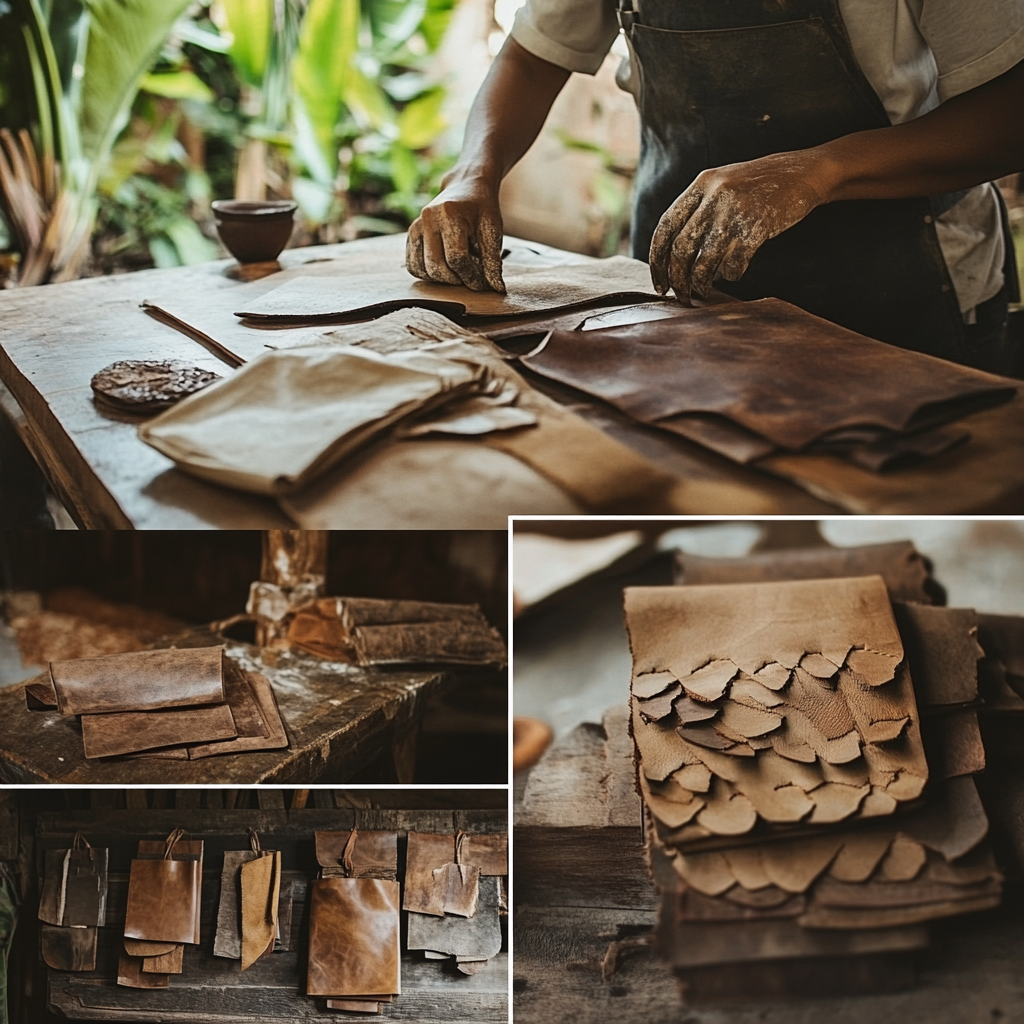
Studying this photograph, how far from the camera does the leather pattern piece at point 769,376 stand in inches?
38.7

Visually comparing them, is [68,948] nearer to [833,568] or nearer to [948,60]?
[833,568]

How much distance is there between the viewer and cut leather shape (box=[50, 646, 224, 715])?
130cm

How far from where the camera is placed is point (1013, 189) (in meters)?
3.21

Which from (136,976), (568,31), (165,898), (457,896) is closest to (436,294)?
(568,31)

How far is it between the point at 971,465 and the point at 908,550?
1.45ft

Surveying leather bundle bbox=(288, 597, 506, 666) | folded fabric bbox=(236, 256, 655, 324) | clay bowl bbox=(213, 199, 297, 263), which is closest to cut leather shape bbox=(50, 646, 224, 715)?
leather bundle bbox=(288, 597, 506, 666)

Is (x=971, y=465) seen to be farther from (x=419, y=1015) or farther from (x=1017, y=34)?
(x=419, y=1015)

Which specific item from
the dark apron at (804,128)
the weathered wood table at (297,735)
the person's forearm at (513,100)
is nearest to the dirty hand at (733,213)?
the dark apron at (804,128)

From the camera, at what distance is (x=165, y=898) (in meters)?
1.46

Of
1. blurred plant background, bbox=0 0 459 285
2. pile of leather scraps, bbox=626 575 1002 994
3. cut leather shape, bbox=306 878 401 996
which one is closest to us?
pile of leather scraps, bbox=626 575 1002 994

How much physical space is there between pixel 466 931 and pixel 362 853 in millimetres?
202

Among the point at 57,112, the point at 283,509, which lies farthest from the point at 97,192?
the point at 283,509

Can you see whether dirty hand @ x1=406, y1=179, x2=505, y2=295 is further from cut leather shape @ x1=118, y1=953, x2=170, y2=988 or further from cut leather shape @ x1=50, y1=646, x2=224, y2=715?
cut leather shape @ x1=118, y1=953, x2=170, y2=988

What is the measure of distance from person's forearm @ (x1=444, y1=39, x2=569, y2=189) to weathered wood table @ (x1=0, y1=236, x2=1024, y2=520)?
0.76 meters
